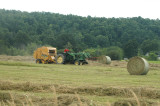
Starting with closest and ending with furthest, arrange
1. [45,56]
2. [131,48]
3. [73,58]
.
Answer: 1. [73,58]
2. [45,56]
3. [131,48]

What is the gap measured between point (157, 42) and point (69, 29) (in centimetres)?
3523

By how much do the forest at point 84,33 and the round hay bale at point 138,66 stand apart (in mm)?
57741

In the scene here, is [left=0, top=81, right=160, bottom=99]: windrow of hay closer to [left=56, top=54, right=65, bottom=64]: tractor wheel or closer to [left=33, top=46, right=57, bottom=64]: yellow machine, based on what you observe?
[left=56, top=54, right=65, bottom=64]: tractor wheel

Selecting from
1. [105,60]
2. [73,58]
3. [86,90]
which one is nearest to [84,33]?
[105,60]

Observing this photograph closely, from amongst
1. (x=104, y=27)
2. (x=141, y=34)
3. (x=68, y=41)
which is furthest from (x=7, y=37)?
(x=141, y=34)

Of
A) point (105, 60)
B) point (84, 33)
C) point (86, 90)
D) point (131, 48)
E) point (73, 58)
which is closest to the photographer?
point (86, 90)

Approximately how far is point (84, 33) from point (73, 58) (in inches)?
2652

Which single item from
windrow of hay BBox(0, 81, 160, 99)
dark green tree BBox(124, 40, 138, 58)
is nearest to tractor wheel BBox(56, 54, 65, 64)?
windrow of hay BBox(0, 81, 160, 99)

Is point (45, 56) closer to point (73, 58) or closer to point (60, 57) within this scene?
point (60, 57)

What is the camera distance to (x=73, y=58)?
97.2 feet

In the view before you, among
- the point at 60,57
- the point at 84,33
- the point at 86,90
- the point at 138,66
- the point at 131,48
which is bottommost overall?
the point at 86,90

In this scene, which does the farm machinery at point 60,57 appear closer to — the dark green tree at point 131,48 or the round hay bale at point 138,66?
the round hay bale at point 138,66

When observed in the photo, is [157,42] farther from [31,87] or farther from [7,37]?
[31,87]

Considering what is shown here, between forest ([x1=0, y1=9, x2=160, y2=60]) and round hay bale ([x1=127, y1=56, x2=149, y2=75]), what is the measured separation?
189 feet
